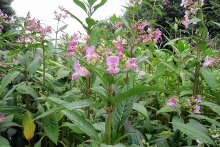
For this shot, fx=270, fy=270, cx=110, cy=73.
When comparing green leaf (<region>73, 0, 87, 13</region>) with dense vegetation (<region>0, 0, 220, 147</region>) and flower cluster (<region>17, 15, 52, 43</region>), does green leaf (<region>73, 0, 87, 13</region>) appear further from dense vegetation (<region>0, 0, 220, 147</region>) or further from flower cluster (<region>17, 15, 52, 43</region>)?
flower cluster (<region>17, 15, 52, 43</region>)

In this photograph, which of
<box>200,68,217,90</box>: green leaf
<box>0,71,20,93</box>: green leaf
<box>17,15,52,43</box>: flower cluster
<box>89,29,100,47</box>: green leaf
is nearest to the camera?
<box>89,29,100,47</box>: green leaf

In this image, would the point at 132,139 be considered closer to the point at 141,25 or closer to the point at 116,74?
the point at 116,74

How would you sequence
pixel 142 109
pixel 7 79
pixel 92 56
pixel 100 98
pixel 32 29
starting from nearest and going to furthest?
pixel 92 56, pixel 142 109, pixel 7 79, pixel 100 98, pixel 32 29

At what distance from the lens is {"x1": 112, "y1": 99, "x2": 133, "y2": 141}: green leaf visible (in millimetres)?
1061

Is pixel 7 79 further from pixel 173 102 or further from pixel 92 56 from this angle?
pixel 173 102

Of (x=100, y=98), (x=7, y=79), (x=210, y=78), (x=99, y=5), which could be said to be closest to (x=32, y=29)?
(x=7, y=79)

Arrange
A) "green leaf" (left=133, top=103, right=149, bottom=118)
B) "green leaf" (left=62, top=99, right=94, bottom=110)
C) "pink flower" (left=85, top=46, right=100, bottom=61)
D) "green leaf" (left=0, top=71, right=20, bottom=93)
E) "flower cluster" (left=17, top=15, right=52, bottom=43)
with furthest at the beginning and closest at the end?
→ "flower cluster" (left=17, top=15, right=52, bottom=43) → "green leaf" (left=0, top=71, right=20, bottom=93) → "green leaf" (left=133, top=103, right=149, bottom=118) → "pink flower" (left=85, top=46, right=100, bottom=61) → "green leaf" (left=62, top=99, right=94, bottom=110)

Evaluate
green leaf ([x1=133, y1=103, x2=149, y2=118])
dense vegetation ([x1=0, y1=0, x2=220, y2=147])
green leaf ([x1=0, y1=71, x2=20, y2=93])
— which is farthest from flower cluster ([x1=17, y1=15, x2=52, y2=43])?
green leaf ([x1=133, y1=103, x2=149, y2=118])

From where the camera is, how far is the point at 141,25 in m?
1.92

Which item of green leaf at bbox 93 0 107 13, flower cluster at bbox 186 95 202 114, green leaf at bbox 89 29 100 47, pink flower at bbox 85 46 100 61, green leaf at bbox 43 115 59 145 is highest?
green leaf at bbox 93 0 107 13

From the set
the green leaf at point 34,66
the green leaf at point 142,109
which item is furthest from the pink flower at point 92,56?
the green leaf at point 34,66

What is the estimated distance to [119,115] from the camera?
3.58 feet

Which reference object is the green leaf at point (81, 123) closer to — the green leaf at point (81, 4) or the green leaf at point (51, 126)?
the green leaf at point (51, 126)

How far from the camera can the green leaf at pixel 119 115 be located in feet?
3.48
